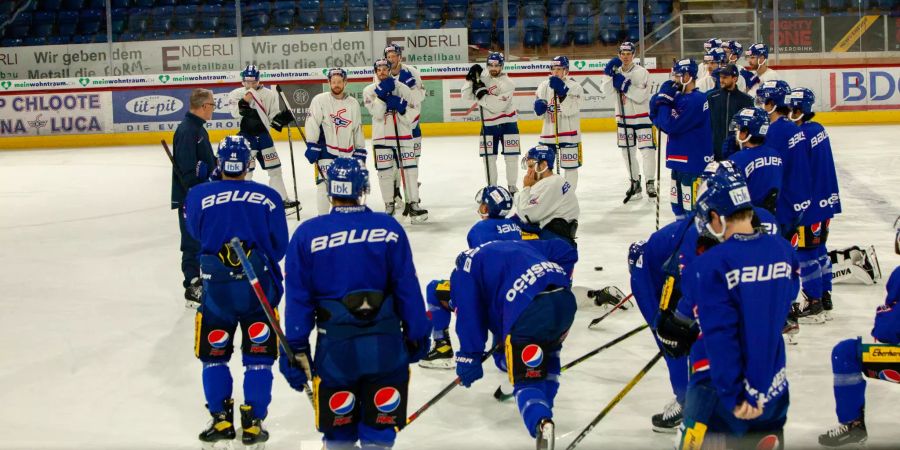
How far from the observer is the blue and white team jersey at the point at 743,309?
9.77 feet

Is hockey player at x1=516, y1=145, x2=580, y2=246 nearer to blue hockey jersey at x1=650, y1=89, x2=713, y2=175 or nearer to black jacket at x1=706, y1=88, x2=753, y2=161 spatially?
black jacket at x1=706, y1=88, x2=753, y2=161

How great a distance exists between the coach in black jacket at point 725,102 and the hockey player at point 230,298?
3.90m

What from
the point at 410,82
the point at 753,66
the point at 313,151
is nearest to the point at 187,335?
the point at 313,151

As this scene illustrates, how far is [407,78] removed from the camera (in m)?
9.55

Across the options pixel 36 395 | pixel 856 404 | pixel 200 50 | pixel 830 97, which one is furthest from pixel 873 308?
pixel 200 50

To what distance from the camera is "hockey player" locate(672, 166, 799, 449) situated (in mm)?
2984

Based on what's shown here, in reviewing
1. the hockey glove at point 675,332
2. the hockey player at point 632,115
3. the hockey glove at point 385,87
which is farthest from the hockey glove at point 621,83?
the hockey glove at point 675,332

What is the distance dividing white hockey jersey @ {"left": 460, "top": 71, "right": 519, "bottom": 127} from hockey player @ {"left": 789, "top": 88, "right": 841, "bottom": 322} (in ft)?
14.6

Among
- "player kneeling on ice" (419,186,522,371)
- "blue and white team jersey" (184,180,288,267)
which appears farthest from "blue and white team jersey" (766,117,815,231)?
"blue and white team jersey" (184,180,288,267)

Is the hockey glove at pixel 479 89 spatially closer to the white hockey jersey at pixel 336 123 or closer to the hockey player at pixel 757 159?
the white hockey jersey at pixel 336 123

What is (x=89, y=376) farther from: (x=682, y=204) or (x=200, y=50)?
Answer: (x=200, y=50)

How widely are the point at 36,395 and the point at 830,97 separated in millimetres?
12717

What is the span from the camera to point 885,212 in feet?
29.6

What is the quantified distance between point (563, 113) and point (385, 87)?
175 centimetres
